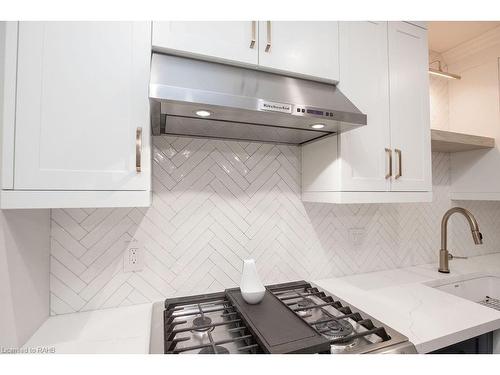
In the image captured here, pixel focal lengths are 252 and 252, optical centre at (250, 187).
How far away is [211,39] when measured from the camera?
Answer: 0.92 m

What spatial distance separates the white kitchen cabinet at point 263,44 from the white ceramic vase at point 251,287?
817 mm

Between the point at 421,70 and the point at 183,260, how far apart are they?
1.55 metres

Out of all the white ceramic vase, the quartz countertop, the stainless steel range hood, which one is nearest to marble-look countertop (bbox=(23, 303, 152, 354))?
the quartz countertop

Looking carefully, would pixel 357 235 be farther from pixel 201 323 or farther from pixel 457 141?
pixel 201 323

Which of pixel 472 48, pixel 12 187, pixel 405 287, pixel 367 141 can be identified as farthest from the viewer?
pixel 472 48

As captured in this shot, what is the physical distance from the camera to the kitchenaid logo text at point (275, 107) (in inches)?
32.3

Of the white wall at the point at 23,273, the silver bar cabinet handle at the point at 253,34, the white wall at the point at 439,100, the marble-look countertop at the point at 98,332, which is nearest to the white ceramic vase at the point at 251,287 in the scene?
the marble-look countertop at the point at 98,332

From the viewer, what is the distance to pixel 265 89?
35.8 inches

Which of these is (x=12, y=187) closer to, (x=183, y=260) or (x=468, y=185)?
(x=183, y=260)

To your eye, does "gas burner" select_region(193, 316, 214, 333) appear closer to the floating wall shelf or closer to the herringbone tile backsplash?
the herringbone tile backsplash

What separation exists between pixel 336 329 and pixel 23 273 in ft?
3.51

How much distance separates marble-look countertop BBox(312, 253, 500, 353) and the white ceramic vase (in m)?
0.43

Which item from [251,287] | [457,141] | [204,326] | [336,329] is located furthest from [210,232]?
[457,141]
